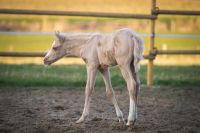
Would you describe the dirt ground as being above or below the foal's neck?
below

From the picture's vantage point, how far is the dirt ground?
633cm

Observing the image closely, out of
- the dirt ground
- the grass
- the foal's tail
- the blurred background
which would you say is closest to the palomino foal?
the foal's tail

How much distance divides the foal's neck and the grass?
331cm

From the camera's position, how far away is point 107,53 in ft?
21.9

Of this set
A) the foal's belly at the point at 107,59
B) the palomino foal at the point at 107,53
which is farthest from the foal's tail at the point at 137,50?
the foal's belly at the point at 107,59

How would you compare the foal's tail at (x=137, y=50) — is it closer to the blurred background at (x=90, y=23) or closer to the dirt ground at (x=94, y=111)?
the dirt ground at (x=94, y=111)

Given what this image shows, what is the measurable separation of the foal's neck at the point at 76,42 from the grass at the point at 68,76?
3311 mm

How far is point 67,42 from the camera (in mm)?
7188

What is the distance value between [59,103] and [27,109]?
31.9 inches

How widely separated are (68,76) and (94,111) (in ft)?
11.3

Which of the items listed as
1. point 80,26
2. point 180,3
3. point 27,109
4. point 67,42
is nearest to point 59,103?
point 27,109

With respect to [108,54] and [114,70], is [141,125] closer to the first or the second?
[108,54]

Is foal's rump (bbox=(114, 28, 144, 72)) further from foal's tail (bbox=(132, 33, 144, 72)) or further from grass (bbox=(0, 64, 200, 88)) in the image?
grass (bbox=(0, 64, 200, 88))

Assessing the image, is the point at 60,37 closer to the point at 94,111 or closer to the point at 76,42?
the point at 76,42
